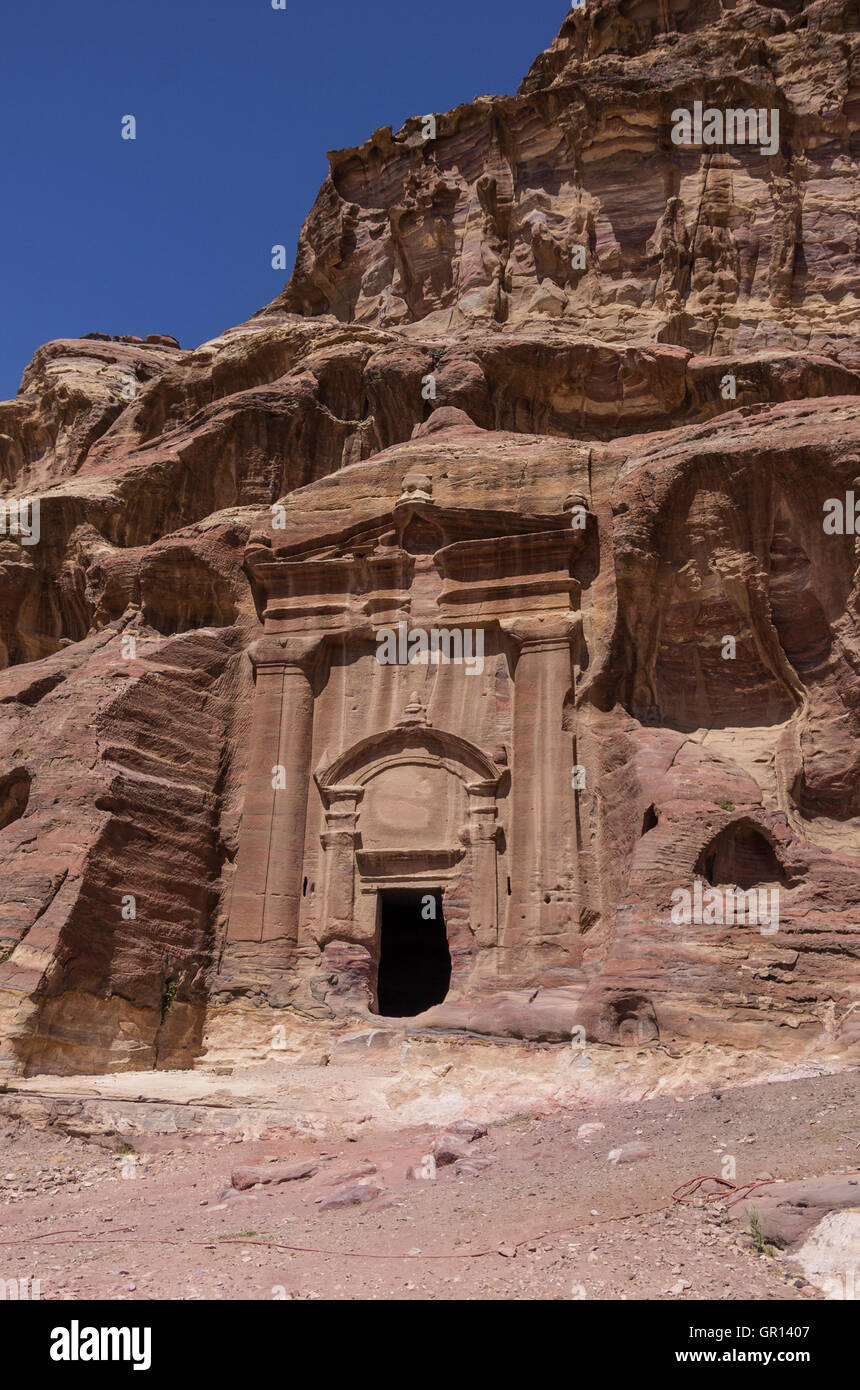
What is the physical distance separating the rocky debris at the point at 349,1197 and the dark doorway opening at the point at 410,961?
10494 mm

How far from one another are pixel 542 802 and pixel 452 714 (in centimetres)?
256

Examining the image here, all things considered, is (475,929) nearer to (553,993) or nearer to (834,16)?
(553,993)

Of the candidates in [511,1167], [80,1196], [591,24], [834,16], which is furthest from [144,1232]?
[591,24]

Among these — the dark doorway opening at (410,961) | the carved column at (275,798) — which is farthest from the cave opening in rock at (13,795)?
the dark doorway opening at (410,961)

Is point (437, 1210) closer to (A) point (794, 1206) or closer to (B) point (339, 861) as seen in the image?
(A) point (794, 1206)

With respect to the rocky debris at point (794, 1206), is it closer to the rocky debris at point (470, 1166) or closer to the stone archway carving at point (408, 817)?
the rocky debris at point (470, 1166)

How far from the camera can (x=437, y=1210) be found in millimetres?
10836

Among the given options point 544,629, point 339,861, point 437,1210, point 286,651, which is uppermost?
point 286,651

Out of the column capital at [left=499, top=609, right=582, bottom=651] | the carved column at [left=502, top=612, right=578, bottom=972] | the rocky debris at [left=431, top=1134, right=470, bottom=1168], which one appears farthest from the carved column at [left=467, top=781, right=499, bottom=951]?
the rocky debris at [left=431, top=1134, right=470, bottom=1168]

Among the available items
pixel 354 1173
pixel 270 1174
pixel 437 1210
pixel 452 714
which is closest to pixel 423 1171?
pixel 354 1173

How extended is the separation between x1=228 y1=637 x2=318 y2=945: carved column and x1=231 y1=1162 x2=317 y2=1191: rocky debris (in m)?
7.65

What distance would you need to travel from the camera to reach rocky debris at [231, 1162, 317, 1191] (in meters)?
12.5

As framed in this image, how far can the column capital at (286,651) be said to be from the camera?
23125 mm

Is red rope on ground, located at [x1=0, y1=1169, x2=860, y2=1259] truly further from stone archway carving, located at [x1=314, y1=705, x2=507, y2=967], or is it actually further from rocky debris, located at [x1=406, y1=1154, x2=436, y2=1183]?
stone archway carving, located at [x1=314, y1=705, x2=507, y2=967]
